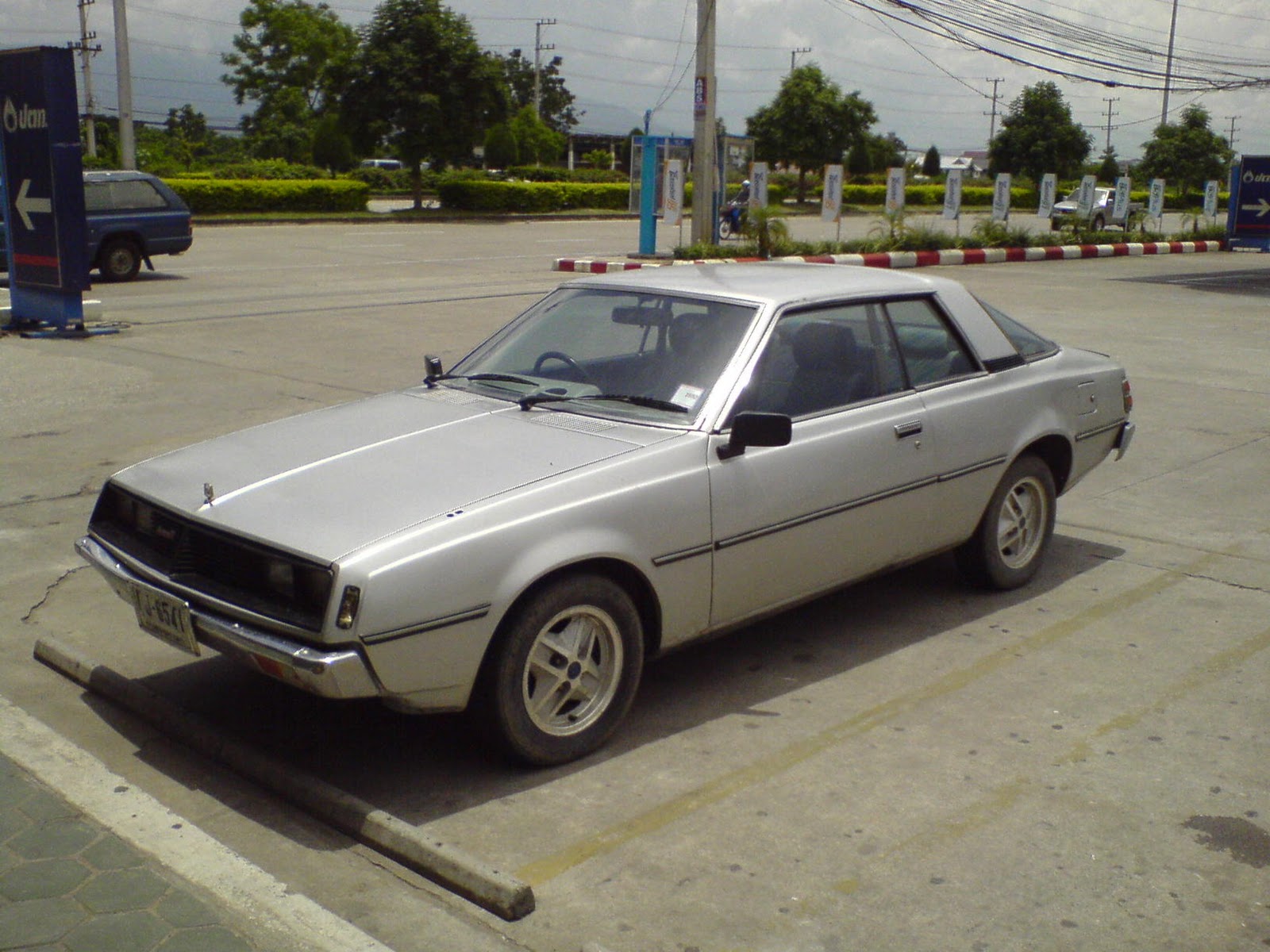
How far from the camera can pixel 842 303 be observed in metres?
5.22

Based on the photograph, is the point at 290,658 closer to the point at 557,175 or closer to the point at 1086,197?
the point at 1086,197

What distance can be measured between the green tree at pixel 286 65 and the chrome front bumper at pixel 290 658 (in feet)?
199

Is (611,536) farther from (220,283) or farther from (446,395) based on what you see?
(220,283)

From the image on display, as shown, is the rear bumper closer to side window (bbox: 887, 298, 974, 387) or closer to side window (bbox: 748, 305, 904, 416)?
side window (bbox: 887, 298, 974, 387)

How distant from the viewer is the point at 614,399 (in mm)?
4785

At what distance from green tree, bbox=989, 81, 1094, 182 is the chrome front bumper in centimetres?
5951

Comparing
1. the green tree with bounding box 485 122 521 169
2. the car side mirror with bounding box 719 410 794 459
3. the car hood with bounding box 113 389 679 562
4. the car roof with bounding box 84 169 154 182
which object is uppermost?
the green tree with bounding box 485 122 521 169

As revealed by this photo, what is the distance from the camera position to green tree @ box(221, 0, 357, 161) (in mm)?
60656

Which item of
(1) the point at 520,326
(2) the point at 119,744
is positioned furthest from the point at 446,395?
(2) the point at 119,744

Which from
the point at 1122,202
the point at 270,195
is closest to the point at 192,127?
the point at 270,195

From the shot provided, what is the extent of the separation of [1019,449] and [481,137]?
37965 mm

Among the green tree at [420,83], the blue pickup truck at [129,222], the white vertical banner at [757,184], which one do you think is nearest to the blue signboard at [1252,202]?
the white vertical banner at [757,184]

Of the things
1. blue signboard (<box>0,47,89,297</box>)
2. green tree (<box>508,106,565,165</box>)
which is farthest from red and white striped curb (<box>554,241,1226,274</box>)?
green tree (<box>508,106,565,165</box>)

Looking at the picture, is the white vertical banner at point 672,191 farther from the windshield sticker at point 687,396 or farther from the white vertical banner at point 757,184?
the windshield sticker at point 687,396
